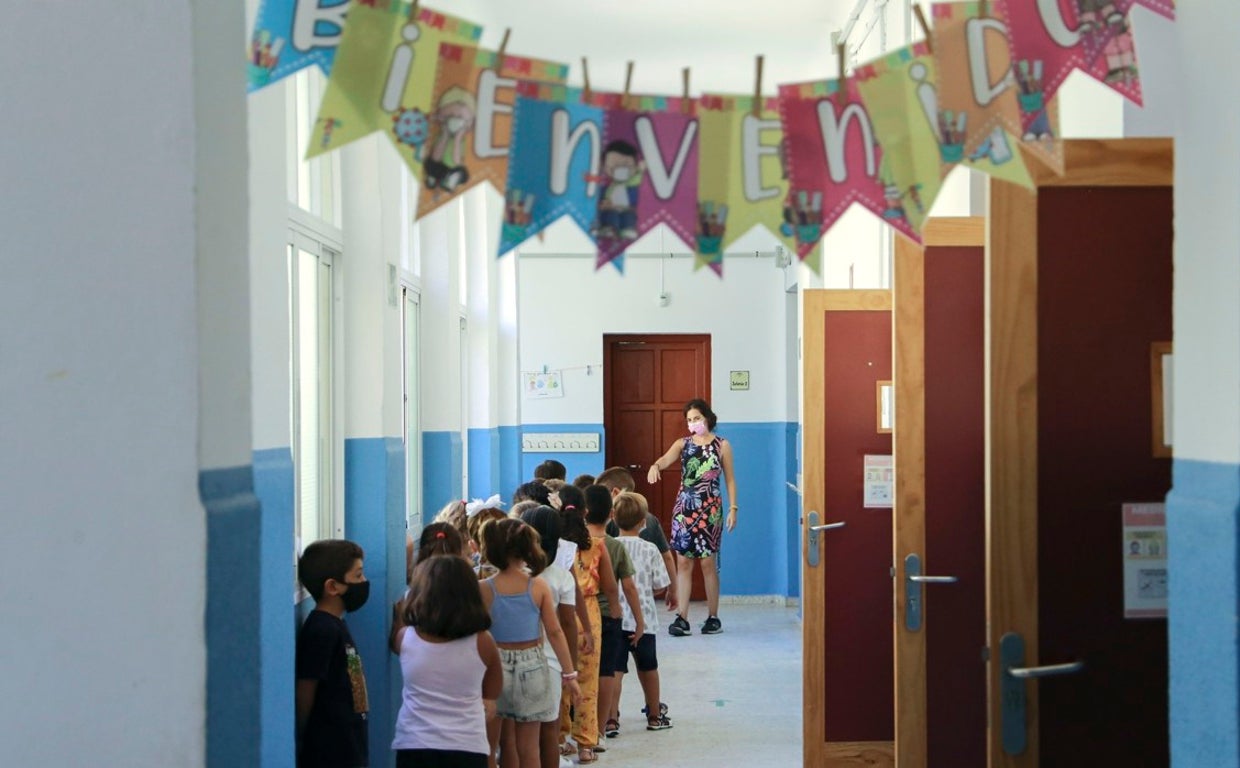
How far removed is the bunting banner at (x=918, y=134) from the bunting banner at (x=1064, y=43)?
91 mm

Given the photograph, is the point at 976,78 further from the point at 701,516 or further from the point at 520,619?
the point at 701,516

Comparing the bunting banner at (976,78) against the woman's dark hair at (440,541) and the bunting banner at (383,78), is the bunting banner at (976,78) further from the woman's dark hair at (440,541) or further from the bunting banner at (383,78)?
the woman's dark hair at (440,541)

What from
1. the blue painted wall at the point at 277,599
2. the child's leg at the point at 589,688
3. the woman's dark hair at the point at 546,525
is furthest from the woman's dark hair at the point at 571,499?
the blue painted wall at the point at 277,599

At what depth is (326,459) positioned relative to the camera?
4.72 m

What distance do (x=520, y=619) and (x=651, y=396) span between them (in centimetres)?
707

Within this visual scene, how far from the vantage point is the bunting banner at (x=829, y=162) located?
241cm

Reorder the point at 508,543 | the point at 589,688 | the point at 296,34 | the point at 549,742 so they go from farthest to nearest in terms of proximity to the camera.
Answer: the point at 589,688, the point at 549,742, the point at 508,543, the point at 296,34

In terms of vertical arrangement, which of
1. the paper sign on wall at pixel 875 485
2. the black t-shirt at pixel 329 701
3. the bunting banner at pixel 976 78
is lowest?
the black t-shirt at pixel 329 701

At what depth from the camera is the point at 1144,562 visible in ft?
9.03

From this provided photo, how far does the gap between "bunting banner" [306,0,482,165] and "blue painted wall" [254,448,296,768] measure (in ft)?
3.57

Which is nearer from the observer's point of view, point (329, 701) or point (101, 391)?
point (101, 391)

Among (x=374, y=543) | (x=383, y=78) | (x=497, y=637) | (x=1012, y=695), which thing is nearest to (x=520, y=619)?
(x=497, y=637)

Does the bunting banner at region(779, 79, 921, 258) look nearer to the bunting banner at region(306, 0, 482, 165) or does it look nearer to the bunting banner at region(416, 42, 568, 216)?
the bunting banner at region(416, 42, 568, 216)

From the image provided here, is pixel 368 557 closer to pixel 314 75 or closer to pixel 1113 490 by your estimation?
pixel 314 75
